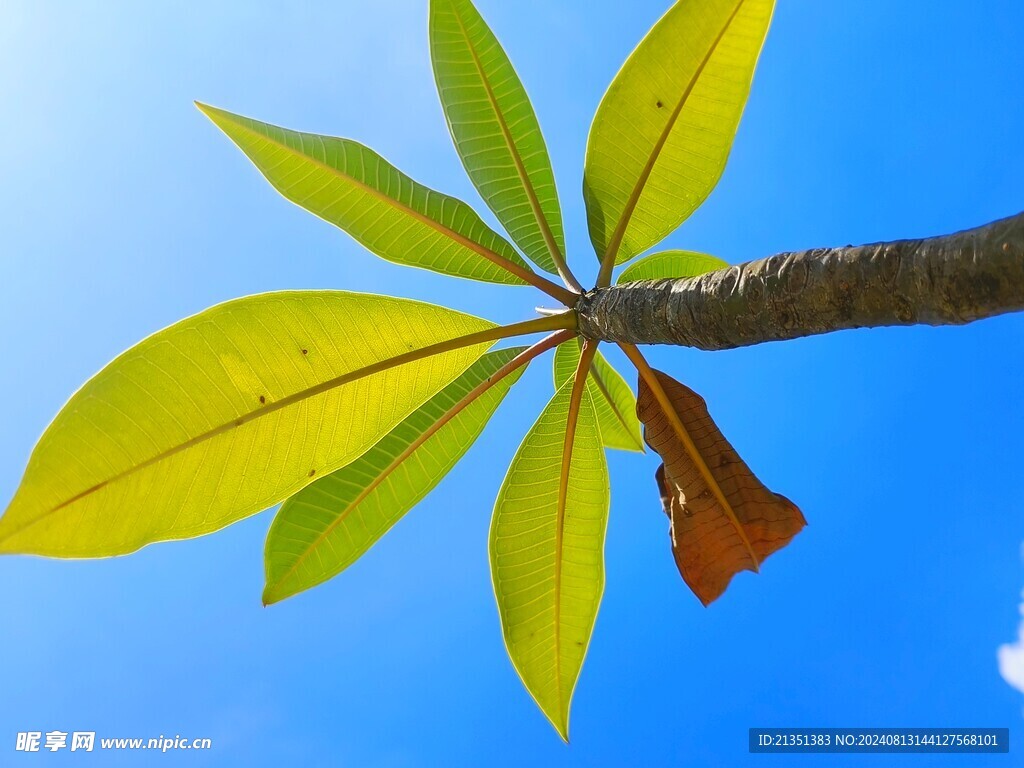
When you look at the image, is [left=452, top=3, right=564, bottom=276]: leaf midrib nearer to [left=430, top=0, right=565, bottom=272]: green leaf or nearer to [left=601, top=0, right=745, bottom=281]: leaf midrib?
[left=430, top=0, right=565, bottom=272]: green leaf

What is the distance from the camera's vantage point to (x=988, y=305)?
2.90ft

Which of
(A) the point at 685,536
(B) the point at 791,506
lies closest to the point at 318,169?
(A) the point at 685,536

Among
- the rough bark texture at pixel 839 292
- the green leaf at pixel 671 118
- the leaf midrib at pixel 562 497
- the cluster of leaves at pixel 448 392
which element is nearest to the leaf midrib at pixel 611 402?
the cluster of leaves at pixel 448 392

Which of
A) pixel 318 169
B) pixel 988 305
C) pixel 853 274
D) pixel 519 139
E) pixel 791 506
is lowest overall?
pixel 988 305

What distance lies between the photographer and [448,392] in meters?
1.98

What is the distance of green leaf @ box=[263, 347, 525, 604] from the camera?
1.99 m

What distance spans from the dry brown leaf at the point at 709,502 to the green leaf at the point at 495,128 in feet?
1.62

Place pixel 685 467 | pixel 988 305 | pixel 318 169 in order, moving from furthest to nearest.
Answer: pixel 685 467 → pixel 318 169 → pixel 988 305

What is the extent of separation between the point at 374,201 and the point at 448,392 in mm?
513

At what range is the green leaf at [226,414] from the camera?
4.48ft

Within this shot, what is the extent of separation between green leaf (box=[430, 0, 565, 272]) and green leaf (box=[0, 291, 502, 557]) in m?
0.32

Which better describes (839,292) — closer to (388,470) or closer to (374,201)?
(374,201)

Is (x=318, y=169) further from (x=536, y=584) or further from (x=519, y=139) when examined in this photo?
(x=536, y=584)

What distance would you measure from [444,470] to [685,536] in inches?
25.8
